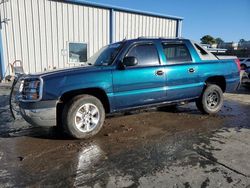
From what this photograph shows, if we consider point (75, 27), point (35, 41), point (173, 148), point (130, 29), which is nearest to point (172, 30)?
point (130, 29)

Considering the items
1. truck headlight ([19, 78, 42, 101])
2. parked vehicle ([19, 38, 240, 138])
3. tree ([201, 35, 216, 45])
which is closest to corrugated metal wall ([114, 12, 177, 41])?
parked vehicle ([19, 38, 240, 138])

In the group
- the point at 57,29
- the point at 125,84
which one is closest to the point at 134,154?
the point at 125,84

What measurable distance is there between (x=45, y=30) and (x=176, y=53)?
886 centimetres

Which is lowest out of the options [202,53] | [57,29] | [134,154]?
[134,154]

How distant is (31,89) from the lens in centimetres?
436

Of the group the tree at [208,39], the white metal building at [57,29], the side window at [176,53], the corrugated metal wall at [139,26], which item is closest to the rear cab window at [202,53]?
the side window at [176,53]

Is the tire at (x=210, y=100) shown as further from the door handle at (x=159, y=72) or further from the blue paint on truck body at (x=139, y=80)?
the door handle at (x=159, y=72)

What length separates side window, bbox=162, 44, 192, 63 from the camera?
568 centimetres

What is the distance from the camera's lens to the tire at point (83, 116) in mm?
4508

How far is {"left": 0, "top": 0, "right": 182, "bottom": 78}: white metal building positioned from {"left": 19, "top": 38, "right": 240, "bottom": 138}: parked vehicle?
314 inches

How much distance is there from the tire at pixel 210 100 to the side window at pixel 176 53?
41.3 inches

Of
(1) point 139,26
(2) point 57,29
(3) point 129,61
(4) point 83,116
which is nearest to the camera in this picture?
(4) point 83,116

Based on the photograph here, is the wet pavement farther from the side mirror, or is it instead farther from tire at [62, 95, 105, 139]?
the side mirror

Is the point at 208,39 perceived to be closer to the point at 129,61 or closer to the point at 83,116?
the point at 129,61
